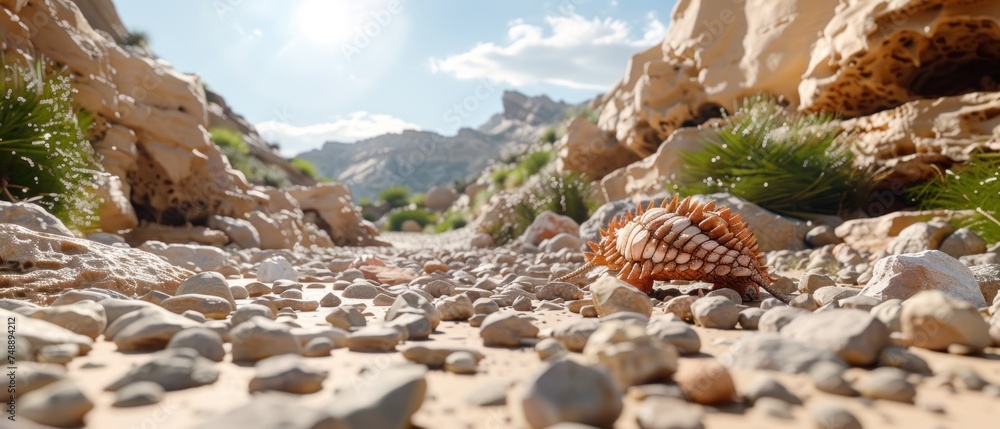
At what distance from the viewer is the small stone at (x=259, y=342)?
58.9 inches

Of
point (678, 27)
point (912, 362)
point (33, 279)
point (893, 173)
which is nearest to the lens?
point (912, 362)

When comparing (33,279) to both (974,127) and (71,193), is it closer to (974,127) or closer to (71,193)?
(71,193)

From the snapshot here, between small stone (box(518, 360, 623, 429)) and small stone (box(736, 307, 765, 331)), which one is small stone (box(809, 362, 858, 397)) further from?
small stone (box(736, 307, 765, 331))

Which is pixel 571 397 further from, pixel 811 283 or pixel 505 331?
pixel 811 283

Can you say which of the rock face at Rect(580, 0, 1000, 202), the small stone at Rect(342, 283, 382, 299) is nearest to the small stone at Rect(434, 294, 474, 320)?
the small stone at Rect(342, 283, 382, 299)

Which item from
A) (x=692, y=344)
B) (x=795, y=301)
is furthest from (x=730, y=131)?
(x=692, y=344)

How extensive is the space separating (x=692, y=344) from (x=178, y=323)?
57.8 inches

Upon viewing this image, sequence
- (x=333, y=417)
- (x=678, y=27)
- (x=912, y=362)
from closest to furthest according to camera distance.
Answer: (x=333, y=417)
(x=912, y=362)
(x=678, y=27)

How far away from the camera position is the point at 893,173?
19.7 feet

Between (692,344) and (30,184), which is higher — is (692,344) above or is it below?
below

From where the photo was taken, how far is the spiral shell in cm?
266

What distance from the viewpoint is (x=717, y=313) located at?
201 cm

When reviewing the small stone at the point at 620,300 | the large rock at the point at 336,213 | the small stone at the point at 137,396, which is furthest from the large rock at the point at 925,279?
the large rock at the point at 336,213

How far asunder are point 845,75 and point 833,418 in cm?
756
